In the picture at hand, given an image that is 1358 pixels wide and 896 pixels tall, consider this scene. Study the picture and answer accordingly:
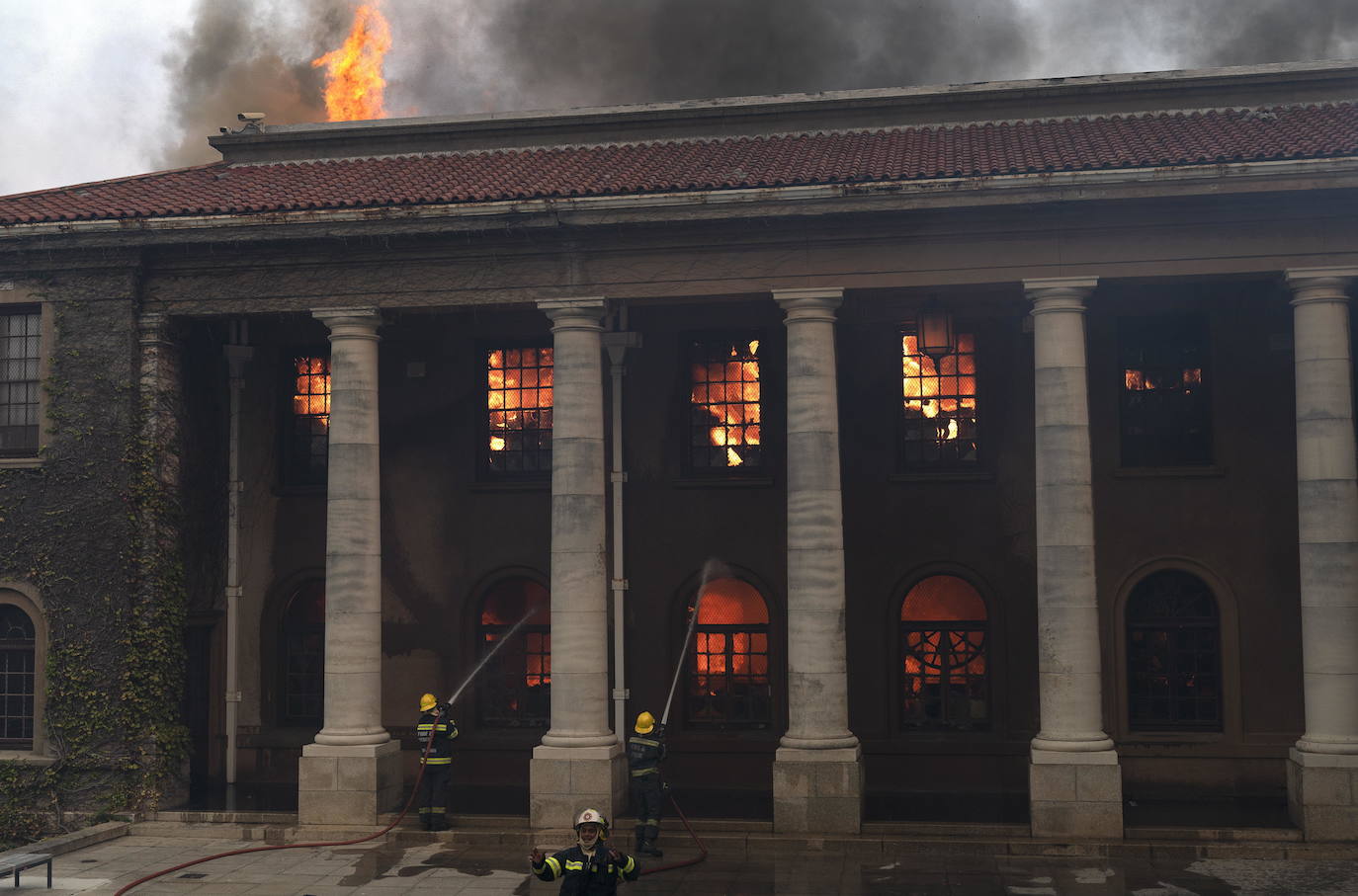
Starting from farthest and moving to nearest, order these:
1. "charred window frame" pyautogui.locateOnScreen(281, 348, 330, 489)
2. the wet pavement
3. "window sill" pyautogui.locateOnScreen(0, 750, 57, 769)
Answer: "charred window frame" pyautogui.locateOnScreen(281, 348, 330, 489)
"window sill" pyautogui.locateOnScreen(0, 750, 57, 769)
the wet pavement

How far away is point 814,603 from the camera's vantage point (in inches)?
818

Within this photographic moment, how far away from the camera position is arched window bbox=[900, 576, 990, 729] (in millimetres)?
24203

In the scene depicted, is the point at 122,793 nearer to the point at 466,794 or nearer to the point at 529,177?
the point at 466,794

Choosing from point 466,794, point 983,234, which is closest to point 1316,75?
point 983,234

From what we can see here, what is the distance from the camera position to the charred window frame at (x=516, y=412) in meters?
25.5

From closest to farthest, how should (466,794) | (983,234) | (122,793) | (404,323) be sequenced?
(983,234) → (122,793) → (466,794) → (404,323)

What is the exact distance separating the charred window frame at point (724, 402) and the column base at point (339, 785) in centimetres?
751

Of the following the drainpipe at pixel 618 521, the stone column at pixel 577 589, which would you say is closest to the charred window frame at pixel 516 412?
the drainpipe at pixel 618 521

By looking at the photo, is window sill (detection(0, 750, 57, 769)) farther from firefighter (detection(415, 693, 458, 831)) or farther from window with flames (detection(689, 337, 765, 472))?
window with flames (detection(689, 337, 765, 472))

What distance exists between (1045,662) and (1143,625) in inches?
167

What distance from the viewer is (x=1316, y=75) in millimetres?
24938

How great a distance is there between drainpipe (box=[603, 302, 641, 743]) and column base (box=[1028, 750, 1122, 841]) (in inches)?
295

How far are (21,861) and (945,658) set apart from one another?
1437cm

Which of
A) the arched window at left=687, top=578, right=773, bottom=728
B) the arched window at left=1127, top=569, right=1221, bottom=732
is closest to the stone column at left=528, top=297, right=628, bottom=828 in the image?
the arched window at left=687, top=578, right=773, bottom=728
